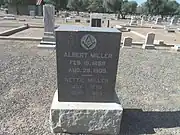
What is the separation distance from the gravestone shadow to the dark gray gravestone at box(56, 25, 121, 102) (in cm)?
59

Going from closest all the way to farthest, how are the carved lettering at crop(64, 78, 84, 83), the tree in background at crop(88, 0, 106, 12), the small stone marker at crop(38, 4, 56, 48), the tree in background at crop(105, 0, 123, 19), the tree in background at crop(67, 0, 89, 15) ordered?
1. the carved lettering at crop(64, 78, 84, 83)
2. the small stone marker at crop(38, 4, 56, 48)
3. the tree in background at crop(105, 0, 123, 19)
4. the tree in background at crop(88, 0, 106, 12)
5. the tree in background at crop(67, 0, 89, 15)

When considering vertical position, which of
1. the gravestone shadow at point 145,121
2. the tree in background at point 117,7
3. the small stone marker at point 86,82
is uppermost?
the tree in background at point 117,7

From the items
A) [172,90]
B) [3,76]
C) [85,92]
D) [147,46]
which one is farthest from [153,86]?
[147,46]

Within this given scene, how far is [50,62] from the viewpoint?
7.79 metres

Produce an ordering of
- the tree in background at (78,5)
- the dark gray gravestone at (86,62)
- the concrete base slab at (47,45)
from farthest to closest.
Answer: the tree in background at (78,5) → the concrete base slab at (47,45) → the dark gray gravestone at (86,62)

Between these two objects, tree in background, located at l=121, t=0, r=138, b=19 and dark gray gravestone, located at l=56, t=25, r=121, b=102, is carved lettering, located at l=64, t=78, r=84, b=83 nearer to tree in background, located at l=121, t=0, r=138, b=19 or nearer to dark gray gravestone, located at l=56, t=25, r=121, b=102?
dark gray gravestone, located at l=56, t=25, r=121, b=102

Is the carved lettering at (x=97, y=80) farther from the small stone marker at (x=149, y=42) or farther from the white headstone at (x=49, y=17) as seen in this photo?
the small stone marker at (x=149, y=42)

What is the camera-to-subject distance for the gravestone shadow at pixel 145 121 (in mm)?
3429

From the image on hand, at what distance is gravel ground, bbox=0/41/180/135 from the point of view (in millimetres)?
3504

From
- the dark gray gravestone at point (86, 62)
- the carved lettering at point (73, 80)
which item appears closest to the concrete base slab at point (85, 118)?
the dark gray gravestone at point (86, 62)

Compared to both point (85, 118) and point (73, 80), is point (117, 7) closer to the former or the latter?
point (73, 80)

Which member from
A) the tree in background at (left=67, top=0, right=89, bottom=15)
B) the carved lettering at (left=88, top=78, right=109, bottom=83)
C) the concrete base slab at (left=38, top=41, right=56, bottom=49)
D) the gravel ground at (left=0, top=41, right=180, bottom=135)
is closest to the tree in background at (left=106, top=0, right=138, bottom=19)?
the tree in background at (left=67, top=0, right=89, bottom=15)

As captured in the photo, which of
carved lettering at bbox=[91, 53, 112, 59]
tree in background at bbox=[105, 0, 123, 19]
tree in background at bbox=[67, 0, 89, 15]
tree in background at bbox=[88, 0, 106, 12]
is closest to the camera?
carved lettering at bbox=[91, 53, 112, 59]

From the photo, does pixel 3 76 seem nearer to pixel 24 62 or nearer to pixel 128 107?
pixel 24 62
